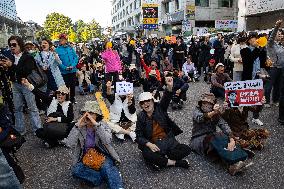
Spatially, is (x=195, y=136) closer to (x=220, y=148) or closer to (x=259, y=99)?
(x=220, y=148)

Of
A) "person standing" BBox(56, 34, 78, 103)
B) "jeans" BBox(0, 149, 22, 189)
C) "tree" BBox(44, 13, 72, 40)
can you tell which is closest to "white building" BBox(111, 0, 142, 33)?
"tree" BBox(44, 13, 72, 40)

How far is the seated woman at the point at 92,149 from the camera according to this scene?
4.23 m

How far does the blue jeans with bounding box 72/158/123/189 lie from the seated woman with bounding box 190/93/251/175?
4.97ft

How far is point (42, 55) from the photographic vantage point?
25.1 ft

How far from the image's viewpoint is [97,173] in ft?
14.0

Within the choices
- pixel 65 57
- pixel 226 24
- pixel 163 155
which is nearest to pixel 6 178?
pixel 163 155

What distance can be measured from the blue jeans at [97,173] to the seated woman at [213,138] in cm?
151

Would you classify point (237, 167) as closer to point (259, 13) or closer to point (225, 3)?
point (259, 13)

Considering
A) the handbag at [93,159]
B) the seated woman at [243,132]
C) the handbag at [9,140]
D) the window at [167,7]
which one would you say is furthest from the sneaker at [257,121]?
the window at [167,7]

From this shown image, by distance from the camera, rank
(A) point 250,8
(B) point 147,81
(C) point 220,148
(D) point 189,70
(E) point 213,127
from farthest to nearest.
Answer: (A) point 250,8, (D) point 189,70, (B) point 147,81, (E) point 213,127, (C) point 220,148

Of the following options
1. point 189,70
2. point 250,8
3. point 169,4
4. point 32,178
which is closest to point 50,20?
point 169,4

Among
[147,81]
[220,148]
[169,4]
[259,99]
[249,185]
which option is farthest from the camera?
[169,4]

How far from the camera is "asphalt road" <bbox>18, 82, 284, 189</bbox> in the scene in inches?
167

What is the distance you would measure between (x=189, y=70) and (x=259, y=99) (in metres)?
7.91
